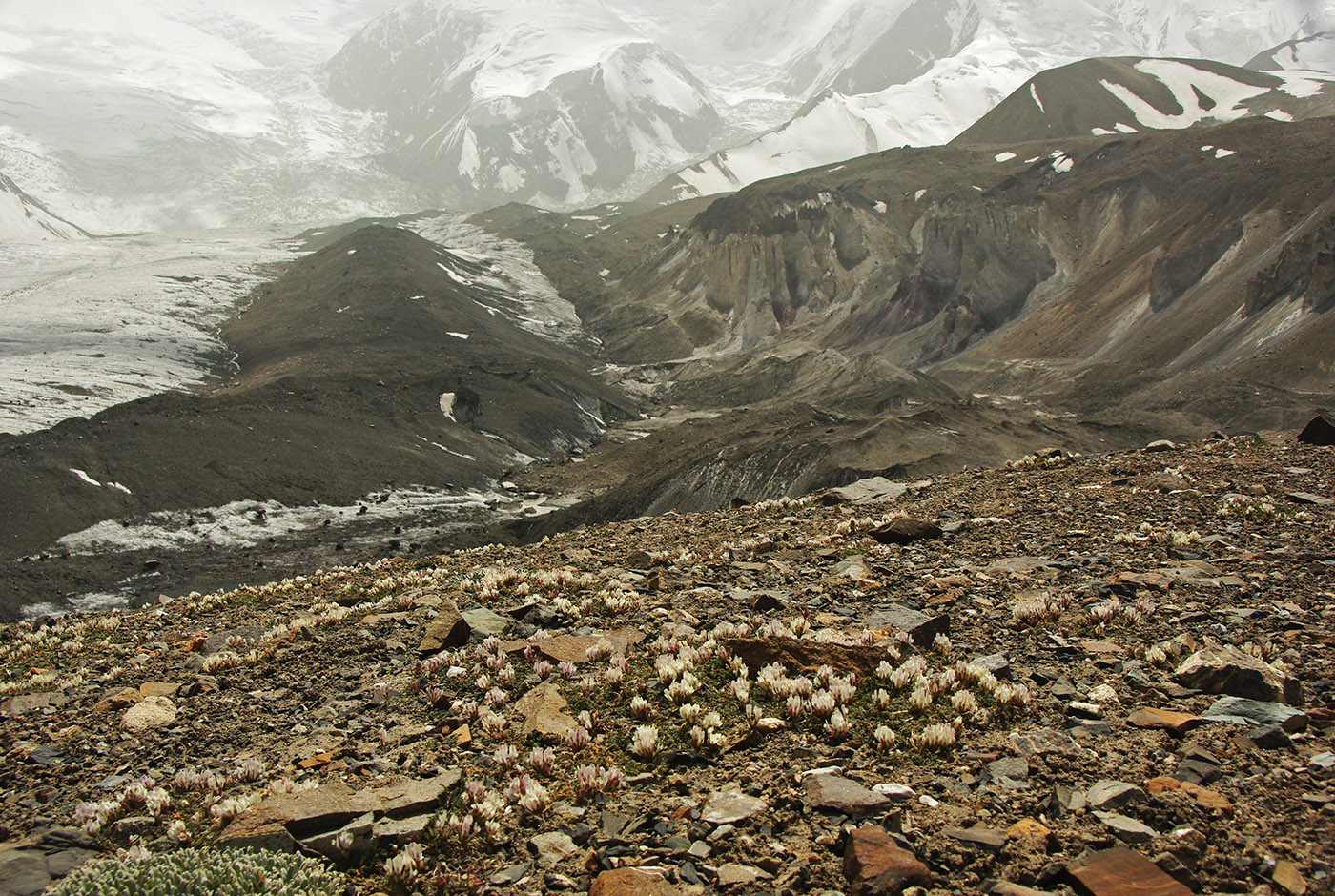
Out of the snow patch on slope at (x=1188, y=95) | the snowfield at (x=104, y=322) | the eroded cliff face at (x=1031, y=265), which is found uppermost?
the snow patch on slope at (x=1188, y=95)

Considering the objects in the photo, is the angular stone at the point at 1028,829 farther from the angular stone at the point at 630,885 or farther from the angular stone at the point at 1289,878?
the angular stone at the point at 630,885

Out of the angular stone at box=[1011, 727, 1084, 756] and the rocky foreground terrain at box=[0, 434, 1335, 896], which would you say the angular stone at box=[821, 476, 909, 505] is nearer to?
the rocky foreground terrain at box=[0, 434, 1335, 896]

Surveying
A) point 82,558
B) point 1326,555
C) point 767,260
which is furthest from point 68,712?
point 767,260

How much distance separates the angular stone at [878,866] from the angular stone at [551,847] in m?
1.39

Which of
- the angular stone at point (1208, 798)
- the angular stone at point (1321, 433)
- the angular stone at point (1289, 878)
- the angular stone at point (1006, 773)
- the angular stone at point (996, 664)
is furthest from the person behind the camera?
the angular stone at point (1321, 433)

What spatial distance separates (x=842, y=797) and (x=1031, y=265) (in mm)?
82426

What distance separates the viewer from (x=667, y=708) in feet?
18.5

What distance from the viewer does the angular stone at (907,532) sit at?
1051cm

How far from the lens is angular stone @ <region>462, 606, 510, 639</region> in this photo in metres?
7.73

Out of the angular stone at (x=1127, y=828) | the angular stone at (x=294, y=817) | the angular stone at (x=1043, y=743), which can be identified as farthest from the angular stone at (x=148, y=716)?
the angular stone at (x=1127, y=828)

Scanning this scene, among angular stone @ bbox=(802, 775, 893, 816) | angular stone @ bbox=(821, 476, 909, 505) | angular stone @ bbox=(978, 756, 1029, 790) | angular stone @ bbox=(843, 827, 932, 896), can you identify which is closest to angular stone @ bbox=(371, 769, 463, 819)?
angular stone @ bbox=(802, 775, 893, 816)

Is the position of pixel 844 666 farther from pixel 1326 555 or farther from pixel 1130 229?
pixel 1130 229

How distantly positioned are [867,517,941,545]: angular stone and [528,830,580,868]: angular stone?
7.26 metres

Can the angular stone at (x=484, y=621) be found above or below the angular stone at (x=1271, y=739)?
below
